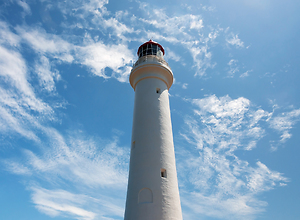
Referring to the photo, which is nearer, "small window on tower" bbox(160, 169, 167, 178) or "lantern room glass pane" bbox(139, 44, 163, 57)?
"small window on tower" bbox(160, 169, 167, 178)

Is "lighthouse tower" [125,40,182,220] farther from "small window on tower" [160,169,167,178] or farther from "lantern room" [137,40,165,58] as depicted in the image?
"lantern room" [137,40,165,58]

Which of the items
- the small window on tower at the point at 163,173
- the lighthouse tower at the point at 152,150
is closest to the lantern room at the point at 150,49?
the lighthouse tower at the point at 152,150

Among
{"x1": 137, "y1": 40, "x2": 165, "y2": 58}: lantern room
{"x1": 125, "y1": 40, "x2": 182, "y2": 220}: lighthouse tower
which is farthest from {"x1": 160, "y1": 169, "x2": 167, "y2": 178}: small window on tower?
{"x1": 137, "y1": 40, "x2": 165, "y2": 58}: lantern room

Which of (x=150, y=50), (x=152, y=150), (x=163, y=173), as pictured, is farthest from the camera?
(x=150, y=50)

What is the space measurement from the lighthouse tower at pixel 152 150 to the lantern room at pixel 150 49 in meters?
2.26

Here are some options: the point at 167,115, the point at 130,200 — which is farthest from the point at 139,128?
the point at 130,200

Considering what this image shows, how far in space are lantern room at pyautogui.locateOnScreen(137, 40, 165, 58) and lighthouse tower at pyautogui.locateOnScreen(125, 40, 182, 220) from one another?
226 cm

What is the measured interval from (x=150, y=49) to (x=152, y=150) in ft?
33.7

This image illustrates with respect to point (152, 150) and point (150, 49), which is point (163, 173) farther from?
point (150, 49)

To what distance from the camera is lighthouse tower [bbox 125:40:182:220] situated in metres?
11.2

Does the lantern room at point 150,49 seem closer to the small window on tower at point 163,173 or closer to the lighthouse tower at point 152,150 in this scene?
the lighthouse tower at point 152,150

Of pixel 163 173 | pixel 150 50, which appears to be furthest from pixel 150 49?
pixel 163 173

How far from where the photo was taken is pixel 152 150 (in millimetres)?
12875

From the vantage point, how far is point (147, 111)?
14.6m
